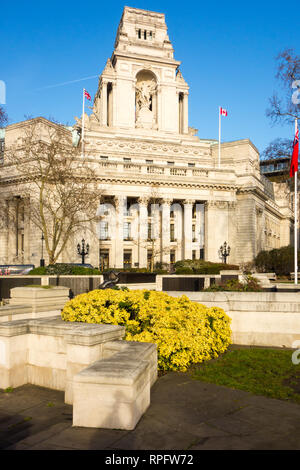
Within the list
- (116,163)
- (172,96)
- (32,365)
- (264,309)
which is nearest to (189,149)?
(172,96)

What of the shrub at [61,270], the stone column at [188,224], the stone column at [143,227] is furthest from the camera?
the stone column at [188,224]

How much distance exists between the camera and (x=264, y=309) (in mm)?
11688

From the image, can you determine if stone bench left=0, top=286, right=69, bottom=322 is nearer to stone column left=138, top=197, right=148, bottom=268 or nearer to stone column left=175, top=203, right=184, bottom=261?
stone column left=138, top=197, right=148, bottom=268

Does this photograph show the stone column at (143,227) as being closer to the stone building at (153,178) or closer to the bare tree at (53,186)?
the stone building at (153,178)

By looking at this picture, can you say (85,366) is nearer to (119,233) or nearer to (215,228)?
(119,233)

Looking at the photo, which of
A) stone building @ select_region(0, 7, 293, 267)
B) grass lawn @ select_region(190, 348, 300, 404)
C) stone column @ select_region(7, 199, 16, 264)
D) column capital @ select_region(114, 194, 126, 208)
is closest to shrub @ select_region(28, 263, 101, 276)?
grass lawn @ select_region(190, 348, 300, 404)

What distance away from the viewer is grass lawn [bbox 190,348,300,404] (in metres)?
7.25

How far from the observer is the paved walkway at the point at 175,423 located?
4.88 m

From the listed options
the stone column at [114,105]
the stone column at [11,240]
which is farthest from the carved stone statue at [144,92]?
the stone column at [11,240]

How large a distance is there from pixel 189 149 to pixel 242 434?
65.0m

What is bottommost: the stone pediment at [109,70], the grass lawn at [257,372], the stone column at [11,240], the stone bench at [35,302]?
the grass lawn at [257,372]

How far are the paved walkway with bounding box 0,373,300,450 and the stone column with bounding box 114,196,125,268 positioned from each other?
45.0 meters

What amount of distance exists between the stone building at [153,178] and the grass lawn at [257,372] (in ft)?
138

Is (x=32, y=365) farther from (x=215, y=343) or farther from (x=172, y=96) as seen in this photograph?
(x=172, y=96)
